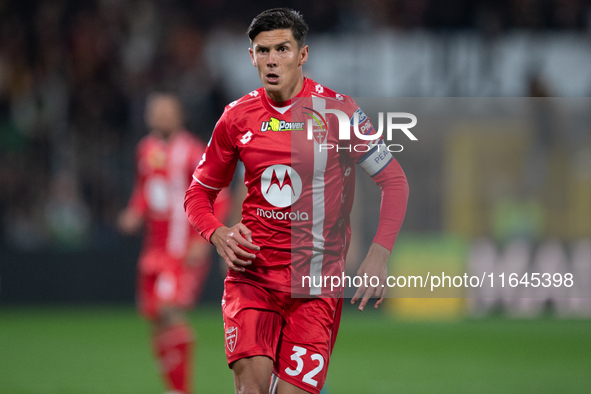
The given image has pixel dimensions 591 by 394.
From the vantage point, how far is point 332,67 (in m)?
13.2

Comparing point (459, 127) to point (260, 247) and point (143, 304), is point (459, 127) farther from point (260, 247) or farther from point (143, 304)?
point (260, 247)

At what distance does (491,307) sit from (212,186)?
7.31 m

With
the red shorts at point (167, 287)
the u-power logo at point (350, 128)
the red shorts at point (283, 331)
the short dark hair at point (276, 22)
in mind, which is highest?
the short dark hair at point (276, 22)

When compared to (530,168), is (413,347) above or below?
below

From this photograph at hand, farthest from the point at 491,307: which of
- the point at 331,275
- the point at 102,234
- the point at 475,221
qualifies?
the point at 331,275

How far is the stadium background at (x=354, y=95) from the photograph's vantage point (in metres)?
8.38

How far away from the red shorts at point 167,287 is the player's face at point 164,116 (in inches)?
44.7

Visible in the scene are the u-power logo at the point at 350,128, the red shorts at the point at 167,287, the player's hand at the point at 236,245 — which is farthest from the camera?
the red shorts at the point at 167,287

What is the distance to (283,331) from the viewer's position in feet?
12.2

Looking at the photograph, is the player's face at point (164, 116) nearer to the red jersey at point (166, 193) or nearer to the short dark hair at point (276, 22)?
the red jersey at point (166, 193)

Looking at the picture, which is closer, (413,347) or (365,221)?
(365,221)

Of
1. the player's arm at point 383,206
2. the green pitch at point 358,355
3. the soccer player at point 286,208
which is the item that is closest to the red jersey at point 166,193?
the green pitch at point 358,355

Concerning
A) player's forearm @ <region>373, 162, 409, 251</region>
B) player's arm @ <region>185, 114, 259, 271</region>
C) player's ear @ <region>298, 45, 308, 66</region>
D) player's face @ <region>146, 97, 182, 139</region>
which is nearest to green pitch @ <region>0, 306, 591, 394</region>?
player's face @ <region>146, 97, 182, 139</region>

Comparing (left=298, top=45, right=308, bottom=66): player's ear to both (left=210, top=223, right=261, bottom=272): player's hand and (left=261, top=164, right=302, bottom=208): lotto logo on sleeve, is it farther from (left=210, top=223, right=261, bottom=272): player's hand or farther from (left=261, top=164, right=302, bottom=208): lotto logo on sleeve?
(left=210, top=223, right=261, bottom=272): player's hand
